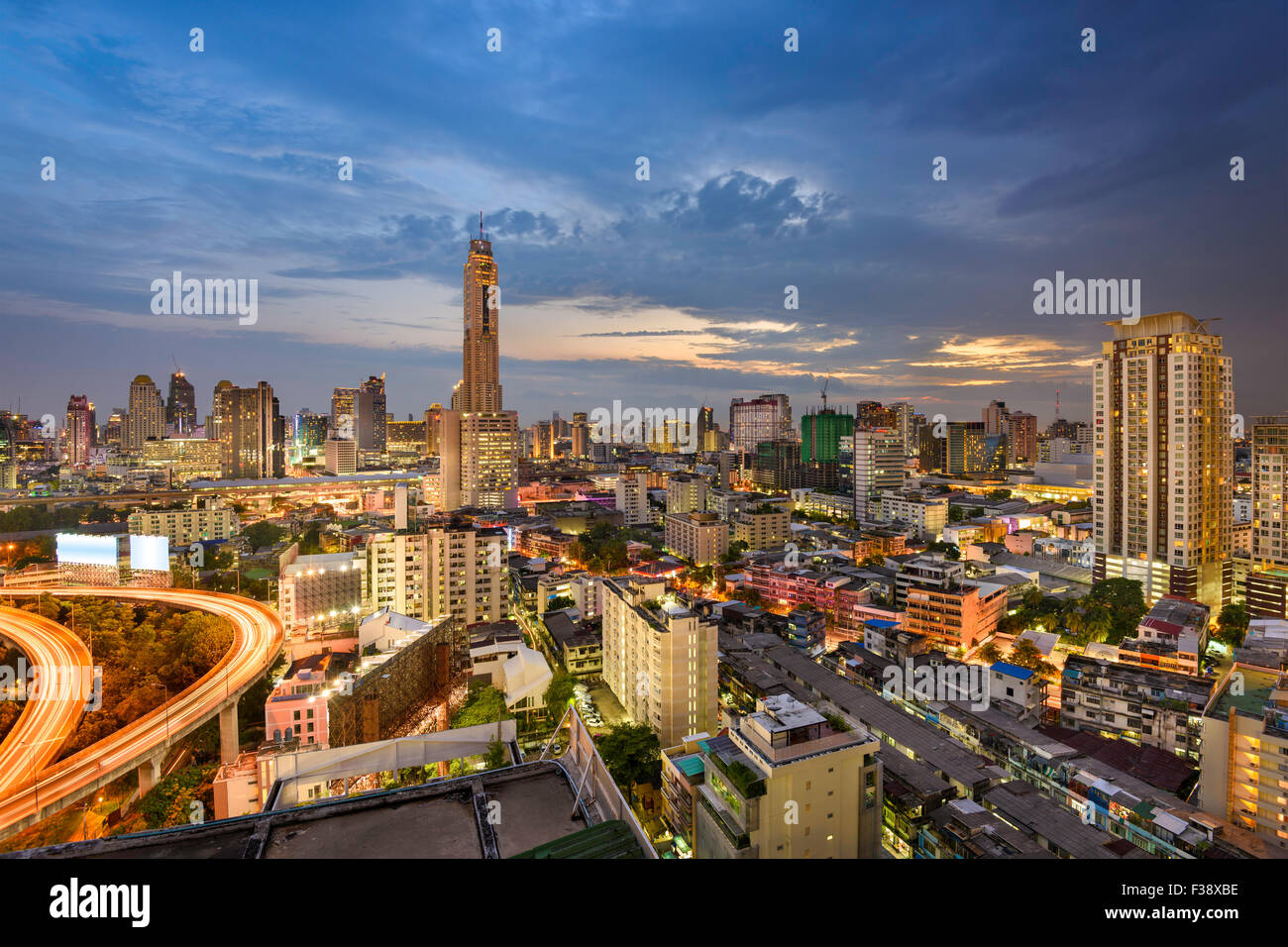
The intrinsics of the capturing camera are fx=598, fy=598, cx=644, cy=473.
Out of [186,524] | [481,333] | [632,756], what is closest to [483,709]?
[632,756]

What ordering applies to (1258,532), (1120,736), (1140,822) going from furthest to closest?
(1258,532) < (1120,736) < (1140,822)

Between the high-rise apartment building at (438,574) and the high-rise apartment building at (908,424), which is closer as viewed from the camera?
the high-rise apartment building at (438,574)

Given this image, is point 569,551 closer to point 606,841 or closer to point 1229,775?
point 1229,775

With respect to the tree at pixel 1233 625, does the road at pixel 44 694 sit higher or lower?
higher

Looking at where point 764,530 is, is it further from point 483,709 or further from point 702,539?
point 483,709

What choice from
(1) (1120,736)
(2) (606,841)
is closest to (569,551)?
(1) (1120,736)

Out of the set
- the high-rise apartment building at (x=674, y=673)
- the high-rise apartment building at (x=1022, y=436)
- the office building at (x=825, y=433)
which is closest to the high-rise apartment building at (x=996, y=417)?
the high-rise apartment building at (x=1022, y=436)

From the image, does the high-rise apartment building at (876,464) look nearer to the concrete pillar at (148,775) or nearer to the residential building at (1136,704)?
the residential building at (1136,704)
